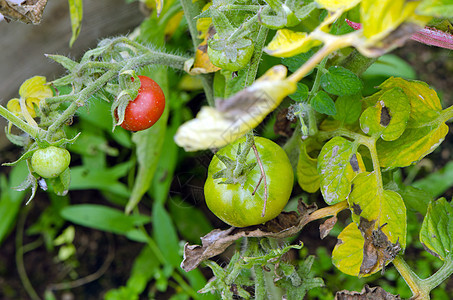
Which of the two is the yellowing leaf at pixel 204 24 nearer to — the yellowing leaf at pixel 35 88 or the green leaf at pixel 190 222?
the yellowing leaf at pixel 35 88

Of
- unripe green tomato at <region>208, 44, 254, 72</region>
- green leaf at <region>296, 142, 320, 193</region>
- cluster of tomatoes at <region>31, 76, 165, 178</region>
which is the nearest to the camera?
unripe green tomato at <region>208, 44, 254, 72</region>

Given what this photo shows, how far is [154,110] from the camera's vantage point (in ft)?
2.07

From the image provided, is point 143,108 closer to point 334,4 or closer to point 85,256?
point 334,4

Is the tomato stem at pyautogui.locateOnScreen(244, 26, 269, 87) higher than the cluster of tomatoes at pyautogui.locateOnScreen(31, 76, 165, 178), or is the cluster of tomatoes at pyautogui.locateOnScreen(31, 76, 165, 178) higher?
the tomato stem at pyautogui.locateOnScreen(244, 26, 269, 87)

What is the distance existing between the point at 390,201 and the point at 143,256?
→ 94cm

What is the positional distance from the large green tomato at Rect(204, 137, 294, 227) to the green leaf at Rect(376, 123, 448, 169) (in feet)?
0.53

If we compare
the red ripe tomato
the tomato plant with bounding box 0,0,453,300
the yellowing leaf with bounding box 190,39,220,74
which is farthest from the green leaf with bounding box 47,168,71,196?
the yellowing leaf with bounding box 190,39,220,74

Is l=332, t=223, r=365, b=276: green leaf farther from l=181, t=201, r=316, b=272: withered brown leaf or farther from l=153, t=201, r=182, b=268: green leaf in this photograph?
l=153, t=201, r=182, b=268: green leaf

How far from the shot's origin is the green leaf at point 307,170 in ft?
2.40

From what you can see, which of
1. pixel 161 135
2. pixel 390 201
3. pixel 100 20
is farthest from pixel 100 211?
pixel 390 201

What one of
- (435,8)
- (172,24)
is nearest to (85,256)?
(172,24)

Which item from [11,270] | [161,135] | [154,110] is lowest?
[11,270]

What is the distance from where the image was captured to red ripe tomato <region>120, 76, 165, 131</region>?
617 mm

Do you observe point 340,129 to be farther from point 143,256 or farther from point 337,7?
point 143,256
